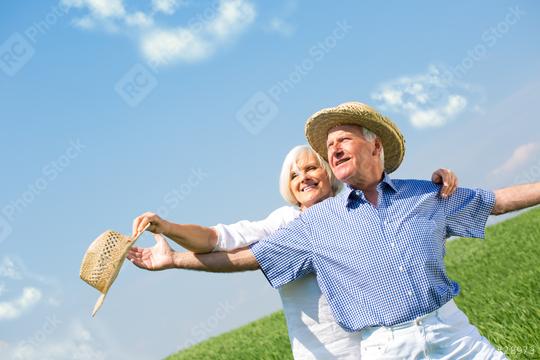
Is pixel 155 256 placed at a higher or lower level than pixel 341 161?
lower

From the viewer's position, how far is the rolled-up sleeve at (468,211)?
3.52 m

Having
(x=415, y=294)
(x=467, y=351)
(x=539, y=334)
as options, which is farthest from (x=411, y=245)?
(x=539, y=334)

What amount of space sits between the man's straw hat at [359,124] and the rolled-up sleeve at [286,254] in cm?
53

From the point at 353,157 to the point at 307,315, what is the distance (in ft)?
2.78

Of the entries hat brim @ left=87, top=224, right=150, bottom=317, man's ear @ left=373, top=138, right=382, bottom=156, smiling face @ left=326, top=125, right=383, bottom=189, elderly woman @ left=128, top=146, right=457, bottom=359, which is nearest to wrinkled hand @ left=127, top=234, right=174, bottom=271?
elderly woman @ left=128, top=146, right=457, bottom=359

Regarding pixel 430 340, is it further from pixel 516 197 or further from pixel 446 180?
pixel 516 197

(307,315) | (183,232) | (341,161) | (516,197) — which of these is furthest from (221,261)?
(516,197)

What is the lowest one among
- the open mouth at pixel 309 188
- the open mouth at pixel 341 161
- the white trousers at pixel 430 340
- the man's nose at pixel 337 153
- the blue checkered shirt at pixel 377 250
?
the white trousers at pixel 430 340

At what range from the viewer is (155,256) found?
11.2 feet

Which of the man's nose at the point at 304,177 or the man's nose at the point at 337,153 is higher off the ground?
the man's nose at the point at 337,153

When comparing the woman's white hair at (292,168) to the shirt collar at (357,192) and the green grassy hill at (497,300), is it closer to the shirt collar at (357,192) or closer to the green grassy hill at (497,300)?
the shirt collar at (357,192)

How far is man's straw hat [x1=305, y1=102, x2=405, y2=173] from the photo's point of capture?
136 inches

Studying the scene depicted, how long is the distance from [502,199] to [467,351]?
2.84 ft

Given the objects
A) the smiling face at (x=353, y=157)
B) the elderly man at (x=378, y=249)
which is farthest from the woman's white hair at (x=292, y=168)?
the smiling face at (x=353, y=157)
